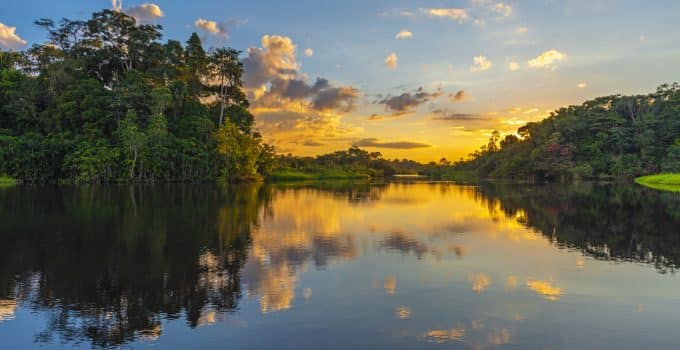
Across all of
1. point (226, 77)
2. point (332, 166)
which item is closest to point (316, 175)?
point (332, 166)

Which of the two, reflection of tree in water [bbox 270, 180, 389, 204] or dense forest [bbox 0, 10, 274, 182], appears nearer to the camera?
reflection of tree in water [bbox 270, 180, 389, 204]

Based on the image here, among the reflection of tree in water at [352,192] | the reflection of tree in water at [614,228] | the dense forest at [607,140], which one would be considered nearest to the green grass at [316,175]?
the reflection of tree in water at [352,192]

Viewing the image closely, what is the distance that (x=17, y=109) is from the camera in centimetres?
5588

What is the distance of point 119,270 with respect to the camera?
1009 centimetres

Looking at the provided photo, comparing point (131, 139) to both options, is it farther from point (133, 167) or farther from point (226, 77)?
point (226, 77)

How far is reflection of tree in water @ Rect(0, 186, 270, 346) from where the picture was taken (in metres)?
7.15

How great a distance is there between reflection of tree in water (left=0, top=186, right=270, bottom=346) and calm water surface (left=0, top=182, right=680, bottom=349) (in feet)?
0.13

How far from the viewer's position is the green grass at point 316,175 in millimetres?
78325

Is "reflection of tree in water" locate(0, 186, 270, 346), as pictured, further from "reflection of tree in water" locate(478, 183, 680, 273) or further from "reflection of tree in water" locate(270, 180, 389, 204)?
"reflection of tree in water" locate(270, 180, 389, 204)

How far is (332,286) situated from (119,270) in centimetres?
489

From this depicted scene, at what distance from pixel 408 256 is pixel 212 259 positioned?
5.25 m

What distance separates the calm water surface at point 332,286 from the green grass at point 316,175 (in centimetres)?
6010

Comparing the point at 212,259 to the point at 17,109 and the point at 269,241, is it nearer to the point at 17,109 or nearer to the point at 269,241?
the point at 269,241

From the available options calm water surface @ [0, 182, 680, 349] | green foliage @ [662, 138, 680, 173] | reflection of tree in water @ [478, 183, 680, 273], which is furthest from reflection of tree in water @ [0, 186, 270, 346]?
green foliage @ [662, 138, 680, 173]
